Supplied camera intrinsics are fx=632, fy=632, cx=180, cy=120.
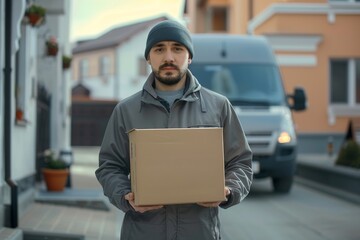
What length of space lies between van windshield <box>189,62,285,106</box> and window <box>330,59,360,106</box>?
926cm

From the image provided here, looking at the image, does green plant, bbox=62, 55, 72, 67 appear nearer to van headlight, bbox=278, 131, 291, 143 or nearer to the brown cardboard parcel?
van headlight, bbox=278, 131, 291, 143

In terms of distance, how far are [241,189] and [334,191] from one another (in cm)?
932

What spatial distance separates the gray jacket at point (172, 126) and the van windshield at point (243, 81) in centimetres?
Result: 857

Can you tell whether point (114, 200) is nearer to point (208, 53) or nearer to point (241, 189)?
point (241, 189)

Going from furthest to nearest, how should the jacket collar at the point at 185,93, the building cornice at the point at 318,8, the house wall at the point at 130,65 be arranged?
the house wall at the point at 130,65 < the building cornice at the point at 318,8 < the jacket collar at the point at 185,93

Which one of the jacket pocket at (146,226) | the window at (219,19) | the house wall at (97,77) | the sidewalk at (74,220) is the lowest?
the sidewalk at (74,220)

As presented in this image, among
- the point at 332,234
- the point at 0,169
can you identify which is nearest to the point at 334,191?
the point at 332,234

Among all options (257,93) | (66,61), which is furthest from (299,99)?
(66,61)

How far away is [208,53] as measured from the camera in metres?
12.0

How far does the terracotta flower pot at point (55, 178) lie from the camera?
10.4m

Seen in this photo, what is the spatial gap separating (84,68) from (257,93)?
41563mm

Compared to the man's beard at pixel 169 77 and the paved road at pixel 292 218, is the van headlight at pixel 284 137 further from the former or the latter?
the man's beard at pixel 169 77

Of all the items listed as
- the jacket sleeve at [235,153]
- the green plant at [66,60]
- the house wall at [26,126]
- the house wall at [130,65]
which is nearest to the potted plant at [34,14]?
the house wall at [26,126]

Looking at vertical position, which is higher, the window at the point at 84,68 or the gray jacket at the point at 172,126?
the window at the point at 84,68
